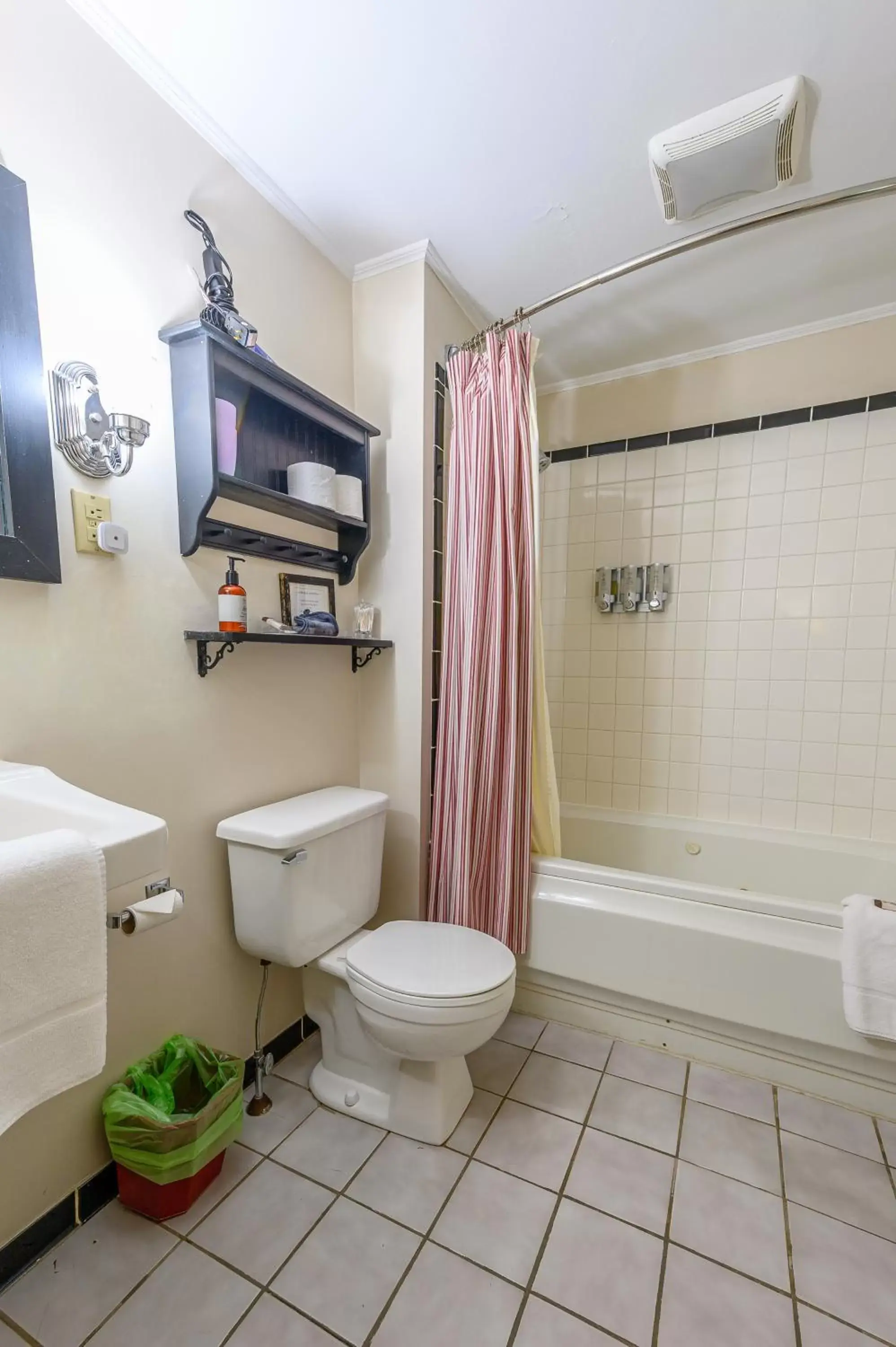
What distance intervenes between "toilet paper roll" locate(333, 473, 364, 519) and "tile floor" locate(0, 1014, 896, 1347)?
5.19 feet

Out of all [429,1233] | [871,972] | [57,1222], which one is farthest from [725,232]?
[57,1222]

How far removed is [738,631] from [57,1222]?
2.48 meters

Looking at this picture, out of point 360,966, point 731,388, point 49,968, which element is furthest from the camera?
point 731,388

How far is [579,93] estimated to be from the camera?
1.20 meters

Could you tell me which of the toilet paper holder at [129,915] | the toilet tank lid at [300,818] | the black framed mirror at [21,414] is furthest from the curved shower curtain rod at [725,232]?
the toilet paper holder at [129,915]

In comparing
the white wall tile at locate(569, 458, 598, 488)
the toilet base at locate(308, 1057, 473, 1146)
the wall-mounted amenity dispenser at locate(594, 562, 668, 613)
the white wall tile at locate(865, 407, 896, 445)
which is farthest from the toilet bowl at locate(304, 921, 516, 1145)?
the white wall tile at locate(865, 407, 896, 445)

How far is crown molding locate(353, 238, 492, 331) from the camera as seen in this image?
5.32ft

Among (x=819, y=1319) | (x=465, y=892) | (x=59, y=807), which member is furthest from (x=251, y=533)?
(x=819, y=1319)

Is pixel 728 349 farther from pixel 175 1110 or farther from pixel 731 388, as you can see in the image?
pixel 175 1110

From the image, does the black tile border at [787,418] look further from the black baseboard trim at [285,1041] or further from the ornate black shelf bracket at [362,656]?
the black baseboard trim at [285,1041]

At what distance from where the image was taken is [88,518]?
1051 mm

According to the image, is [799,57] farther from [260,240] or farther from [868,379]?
[260,240]

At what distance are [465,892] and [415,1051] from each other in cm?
51

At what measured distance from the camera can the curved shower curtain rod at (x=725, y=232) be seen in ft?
3.92
